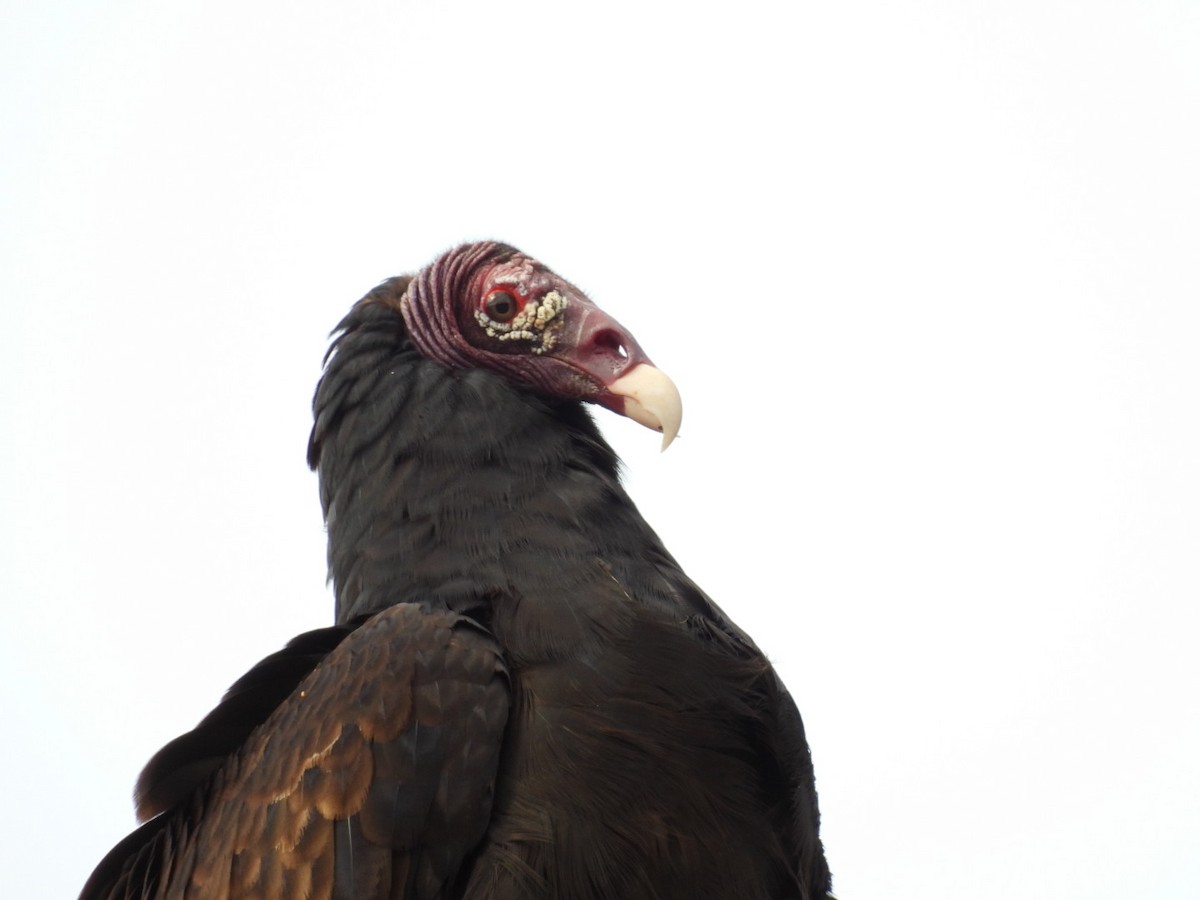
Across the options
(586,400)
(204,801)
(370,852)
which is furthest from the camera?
(586,400)

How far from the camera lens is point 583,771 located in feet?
10.8

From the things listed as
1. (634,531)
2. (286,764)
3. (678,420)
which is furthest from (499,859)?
(678,420)

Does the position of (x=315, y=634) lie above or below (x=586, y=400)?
below

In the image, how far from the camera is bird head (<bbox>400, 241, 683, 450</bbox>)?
4.13 meters

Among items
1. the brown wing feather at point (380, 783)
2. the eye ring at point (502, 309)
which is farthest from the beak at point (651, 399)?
the brown wing feather at point (380, 783)

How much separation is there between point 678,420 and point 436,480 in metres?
0.70

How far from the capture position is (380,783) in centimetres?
325

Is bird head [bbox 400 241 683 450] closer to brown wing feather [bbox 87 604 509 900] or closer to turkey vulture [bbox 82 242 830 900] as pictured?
turkey vulture [bbox 82 242 830 900]

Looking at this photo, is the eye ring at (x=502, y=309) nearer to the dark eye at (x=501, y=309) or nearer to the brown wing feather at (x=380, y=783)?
the dark eye at (x=501, y=309)

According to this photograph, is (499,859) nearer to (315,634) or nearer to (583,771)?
(583,771)

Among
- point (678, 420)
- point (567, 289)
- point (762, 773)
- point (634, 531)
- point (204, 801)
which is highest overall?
point (567, 289)

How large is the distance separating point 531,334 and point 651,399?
1.55 feet

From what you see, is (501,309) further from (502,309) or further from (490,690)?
(490,690)

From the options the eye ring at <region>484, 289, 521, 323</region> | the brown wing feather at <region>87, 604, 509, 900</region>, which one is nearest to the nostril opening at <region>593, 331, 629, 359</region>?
the eye ring at <region>484, 289, 521, 323</region>
